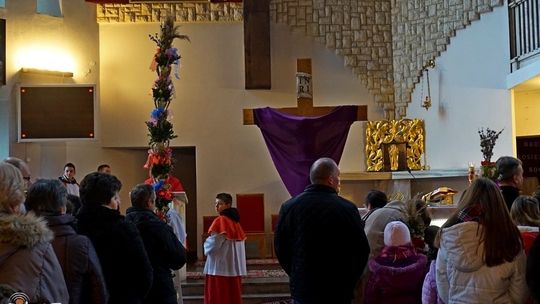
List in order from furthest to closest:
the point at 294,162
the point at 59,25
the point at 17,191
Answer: the point at 59,25 → the point at 294,162 → the point at 17,191

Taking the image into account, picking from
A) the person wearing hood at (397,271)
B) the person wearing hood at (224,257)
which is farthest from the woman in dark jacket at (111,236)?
the person wearing hood at (224,257)

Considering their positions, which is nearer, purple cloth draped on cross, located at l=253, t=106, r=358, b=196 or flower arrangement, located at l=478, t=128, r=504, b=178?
flower arrangement, located at l=478, t=128, r=504, b=178

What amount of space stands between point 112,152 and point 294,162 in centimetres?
320

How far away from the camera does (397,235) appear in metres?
4.28

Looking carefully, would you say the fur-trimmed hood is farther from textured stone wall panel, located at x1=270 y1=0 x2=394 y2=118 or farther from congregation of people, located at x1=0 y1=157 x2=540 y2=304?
textured stone wall panel, located at x1=270 y1=0 x2=394 y2=118

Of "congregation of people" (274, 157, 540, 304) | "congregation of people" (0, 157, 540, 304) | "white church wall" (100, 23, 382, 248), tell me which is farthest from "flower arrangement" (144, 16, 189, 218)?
"white church wall" (100, 23, 382, 248)

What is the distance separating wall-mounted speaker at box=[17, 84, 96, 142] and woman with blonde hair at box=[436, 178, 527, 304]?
24.4 ft

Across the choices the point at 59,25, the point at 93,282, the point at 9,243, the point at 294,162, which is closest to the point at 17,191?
the point at 9,243

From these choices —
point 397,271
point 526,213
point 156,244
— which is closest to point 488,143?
point 397,271

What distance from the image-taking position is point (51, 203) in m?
3.14

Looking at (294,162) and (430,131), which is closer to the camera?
(294,162)

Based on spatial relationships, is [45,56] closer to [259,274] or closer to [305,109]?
[305,109]

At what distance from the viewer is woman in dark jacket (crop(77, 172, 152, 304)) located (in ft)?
11.5

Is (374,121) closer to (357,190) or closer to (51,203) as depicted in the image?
(357,190)
